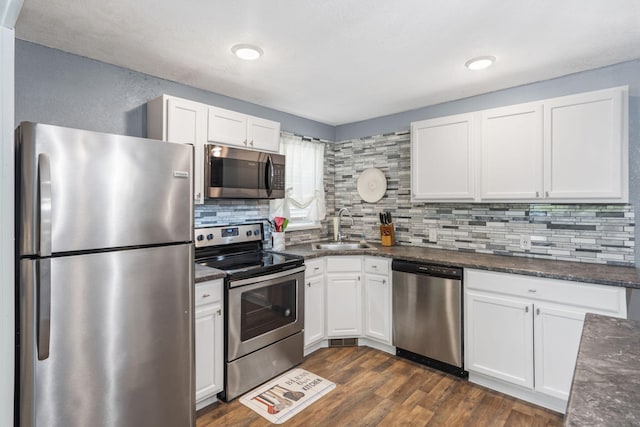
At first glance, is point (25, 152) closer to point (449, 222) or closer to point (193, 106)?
point (193, 106)

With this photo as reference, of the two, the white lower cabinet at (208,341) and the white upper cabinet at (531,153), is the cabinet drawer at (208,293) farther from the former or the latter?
the white upper cabinet at (531,153)

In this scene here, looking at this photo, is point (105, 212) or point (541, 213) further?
point (541, 213)

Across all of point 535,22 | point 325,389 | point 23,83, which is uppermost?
point 535,22

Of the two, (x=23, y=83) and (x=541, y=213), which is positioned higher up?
(x=23, y=83)

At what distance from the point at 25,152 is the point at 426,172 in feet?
9.22

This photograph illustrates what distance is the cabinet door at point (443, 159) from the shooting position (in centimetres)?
286

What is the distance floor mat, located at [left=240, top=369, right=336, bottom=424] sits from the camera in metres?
2.21

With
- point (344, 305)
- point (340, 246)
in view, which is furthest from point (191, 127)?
point (344, 305)

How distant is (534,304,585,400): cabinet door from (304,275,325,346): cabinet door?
5.49 feet

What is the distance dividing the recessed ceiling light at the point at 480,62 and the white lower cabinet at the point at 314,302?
1.96 metres

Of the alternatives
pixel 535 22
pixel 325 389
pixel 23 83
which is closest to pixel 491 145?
pixel 535 22

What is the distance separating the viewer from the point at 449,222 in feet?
10.6

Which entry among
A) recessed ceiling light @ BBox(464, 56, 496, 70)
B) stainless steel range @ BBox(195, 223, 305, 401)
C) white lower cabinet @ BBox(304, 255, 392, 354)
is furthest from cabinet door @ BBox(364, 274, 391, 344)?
recessed ceiling light @ BBox(464, 56, 496, 70)

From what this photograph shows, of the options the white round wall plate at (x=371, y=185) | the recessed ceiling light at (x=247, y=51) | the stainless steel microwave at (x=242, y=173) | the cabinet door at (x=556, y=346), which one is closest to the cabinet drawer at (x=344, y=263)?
the stainless steel microwave at (x=242, y=173)
